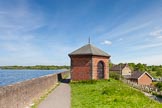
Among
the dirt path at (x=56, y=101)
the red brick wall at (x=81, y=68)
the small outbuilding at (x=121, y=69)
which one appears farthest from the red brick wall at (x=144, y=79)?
the dirt path at (x=56, y=101)

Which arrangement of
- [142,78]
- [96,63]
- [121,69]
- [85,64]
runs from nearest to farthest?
1. [85,64]
2. [96,63]
3. [142,78]
4. [121,69]

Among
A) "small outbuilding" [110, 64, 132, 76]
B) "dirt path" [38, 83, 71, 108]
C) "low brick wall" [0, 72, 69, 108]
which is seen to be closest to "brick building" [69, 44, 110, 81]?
"dirt path" [38, 83, 71, 108]

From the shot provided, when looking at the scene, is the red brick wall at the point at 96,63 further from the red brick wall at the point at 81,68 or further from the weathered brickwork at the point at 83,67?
the red brick wall at the point at 81,68

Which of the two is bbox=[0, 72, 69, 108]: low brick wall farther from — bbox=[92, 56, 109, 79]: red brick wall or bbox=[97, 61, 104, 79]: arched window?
bbox=[97, 61, 104, 79]: arched window

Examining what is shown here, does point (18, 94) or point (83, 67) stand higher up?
point (83, 67)

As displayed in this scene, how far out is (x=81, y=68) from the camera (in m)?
31.9

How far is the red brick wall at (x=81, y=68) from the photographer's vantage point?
1251 inches

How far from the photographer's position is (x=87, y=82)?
29.8 m

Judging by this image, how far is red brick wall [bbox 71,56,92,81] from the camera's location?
31766 mm

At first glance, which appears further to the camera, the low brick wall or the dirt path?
the dirt path

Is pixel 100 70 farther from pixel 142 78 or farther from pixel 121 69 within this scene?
pixel 121 69

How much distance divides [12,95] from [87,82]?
19.8 meters

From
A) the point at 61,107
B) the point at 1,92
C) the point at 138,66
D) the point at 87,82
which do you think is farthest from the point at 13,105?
the point at 138,66

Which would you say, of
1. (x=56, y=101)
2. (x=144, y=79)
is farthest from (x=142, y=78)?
(x=56, y=101)
